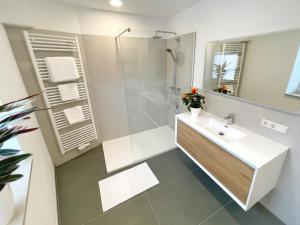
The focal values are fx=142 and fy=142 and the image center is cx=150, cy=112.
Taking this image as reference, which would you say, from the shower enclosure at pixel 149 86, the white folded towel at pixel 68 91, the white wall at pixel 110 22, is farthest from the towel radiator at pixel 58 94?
the shower enclosure at pixel 149 86

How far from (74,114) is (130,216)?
1592mm

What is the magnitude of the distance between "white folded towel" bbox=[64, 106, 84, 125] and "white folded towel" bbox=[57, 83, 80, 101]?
0.19 metres

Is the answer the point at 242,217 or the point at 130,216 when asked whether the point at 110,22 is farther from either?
the point at 242,217

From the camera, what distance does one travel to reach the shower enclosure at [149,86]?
2393 millimetres

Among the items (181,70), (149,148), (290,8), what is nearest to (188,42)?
(181,70)

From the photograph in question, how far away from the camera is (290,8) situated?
113cm

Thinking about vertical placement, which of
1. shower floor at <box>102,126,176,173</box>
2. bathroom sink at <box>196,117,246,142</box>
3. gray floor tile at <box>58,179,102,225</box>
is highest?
bathroom sink at <box>196,117,246,142</box>

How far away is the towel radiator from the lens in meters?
1.80

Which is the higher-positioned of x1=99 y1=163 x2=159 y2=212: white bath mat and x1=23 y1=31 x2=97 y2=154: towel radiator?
x1=23 y1=31 x2=97 y2=154: towel radiator

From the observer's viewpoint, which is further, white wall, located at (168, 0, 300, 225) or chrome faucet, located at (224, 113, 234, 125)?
chrome faucet, located at (224, 113, 234, 125)

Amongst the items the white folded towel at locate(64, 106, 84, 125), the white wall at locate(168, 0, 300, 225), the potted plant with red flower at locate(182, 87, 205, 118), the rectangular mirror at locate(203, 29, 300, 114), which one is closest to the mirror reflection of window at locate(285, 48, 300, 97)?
the rectangular mirror at locate(203, 29, 300, 114)

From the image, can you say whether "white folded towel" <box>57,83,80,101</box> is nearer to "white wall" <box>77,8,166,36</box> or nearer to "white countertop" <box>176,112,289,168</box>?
"white wall" <box>77,8,166,36</box>

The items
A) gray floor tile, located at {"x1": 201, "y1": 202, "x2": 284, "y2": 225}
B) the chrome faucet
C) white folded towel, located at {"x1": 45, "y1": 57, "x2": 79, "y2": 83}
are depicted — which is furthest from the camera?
white folded towel, located at {"x1": 45, "y1": 57, "x2": 79, "y2": 83}

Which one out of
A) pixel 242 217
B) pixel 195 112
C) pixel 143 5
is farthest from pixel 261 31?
pixel 242 217
